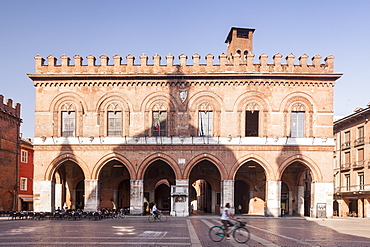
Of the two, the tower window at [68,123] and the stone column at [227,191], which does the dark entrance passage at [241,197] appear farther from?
the tower window at [68,123]

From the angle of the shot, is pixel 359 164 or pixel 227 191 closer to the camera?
pixel 227 191

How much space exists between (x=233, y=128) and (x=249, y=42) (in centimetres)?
1268

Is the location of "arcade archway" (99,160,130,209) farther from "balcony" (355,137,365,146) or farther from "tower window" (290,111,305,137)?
"balcony" (355,137,365,146)

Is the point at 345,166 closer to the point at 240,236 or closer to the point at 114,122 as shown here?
the point at 114,122

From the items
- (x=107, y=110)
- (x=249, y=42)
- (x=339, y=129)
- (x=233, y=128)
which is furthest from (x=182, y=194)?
(x=339, y=129)

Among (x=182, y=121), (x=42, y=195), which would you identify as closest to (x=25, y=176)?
(x=42, y=195)

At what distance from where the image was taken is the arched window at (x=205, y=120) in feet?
111

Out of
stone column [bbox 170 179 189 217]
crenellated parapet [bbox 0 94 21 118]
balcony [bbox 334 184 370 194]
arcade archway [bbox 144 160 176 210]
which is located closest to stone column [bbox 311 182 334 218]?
balcony [bbox 334 184 370 194]

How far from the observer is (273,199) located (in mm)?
33125

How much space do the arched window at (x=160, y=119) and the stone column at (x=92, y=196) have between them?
6.01 metres

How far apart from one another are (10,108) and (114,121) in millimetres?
14983

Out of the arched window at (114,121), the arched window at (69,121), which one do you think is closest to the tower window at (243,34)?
the arched window at (114,121)

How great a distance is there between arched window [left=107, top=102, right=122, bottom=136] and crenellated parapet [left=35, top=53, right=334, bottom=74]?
9.17 ft

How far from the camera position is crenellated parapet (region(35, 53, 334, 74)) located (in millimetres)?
34156
